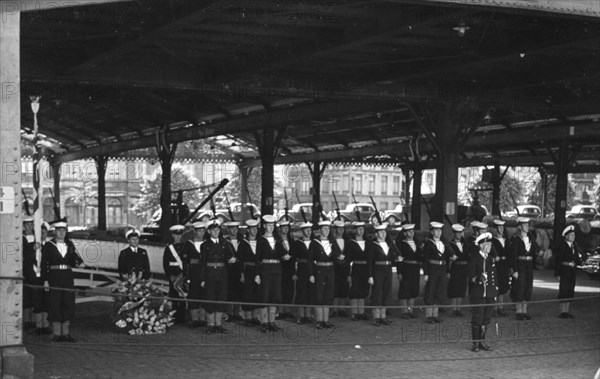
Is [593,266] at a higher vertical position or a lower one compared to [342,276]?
lower

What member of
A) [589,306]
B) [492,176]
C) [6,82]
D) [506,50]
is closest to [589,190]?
[492,176]

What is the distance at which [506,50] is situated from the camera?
1184cm

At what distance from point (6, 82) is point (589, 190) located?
67820 millimetres

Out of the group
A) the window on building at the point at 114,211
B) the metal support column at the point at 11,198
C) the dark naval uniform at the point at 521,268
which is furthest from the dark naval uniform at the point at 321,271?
the window on building at the point at 114,211

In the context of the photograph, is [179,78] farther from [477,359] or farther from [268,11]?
[477,359]

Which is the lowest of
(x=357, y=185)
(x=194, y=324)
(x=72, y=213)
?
(x=72, y=213)

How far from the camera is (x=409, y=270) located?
14492 mm

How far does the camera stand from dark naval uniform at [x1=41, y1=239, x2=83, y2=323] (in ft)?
38.0

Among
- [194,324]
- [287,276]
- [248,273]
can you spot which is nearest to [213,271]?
[248,273]

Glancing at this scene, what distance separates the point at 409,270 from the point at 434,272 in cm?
50

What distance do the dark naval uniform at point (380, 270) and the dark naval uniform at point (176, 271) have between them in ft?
11.7

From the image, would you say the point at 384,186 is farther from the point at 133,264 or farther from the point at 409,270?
the point at 133,264

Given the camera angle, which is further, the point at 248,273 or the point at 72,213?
the point at 72,213

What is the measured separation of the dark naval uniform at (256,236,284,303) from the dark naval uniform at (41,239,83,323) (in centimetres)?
321
